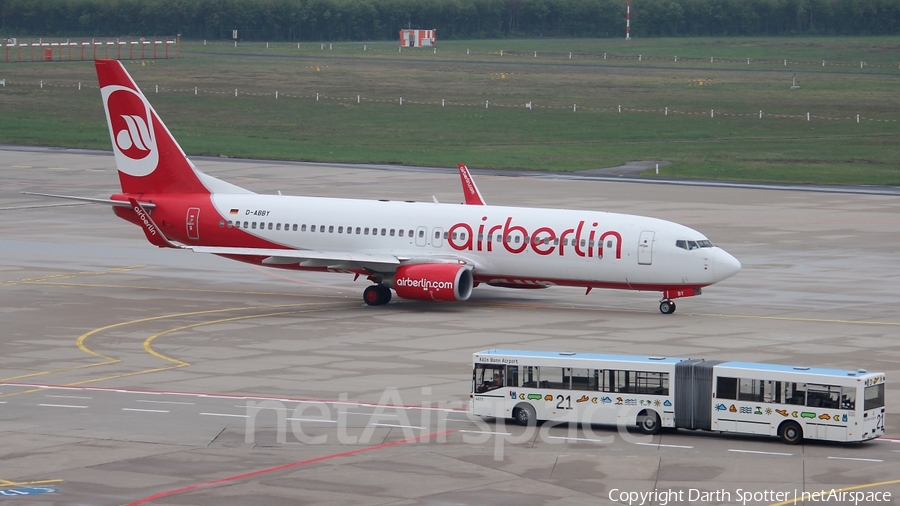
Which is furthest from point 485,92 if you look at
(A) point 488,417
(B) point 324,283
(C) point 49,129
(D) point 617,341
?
(A) point 488,417

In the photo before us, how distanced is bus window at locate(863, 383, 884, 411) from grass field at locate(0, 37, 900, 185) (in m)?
72.2

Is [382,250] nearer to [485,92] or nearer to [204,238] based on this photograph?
[204,238]

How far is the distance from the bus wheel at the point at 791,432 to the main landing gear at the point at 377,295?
87.5 ft

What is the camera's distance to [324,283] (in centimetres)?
6800

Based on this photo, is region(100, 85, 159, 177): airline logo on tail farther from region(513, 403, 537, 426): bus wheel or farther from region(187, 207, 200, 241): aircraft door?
region(513, 403, 537, 426): bus wheel

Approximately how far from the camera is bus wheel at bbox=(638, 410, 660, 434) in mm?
37688

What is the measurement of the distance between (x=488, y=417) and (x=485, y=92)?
139485 millimetres

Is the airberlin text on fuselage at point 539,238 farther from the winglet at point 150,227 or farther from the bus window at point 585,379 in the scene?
the bus window at point 585,379

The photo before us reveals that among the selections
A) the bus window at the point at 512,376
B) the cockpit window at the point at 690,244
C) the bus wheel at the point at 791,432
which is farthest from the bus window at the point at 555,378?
the cockpit window at the point at 690,244

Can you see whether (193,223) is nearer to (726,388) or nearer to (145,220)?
(145,220)

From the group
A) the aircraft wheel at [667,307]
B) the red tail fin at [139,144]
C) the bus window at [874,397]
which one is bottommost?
the aircraft wheel at [667,307]

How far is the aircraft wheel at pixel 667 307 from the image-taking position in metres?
58.0

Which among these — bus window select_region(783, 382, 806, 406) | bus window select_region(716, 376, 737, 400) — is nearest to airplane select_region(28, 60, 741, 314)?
bus window select_region(716, 376, 737, 400)

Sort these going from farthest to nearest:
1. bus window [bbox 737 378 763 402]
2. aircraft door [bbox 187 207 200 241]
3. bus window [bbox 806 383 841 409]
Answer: aircraft door [bbox 187 207 200 241] < bus window [bbox 737 378 763 402] < bus window [bbox 806 383 841 409]
